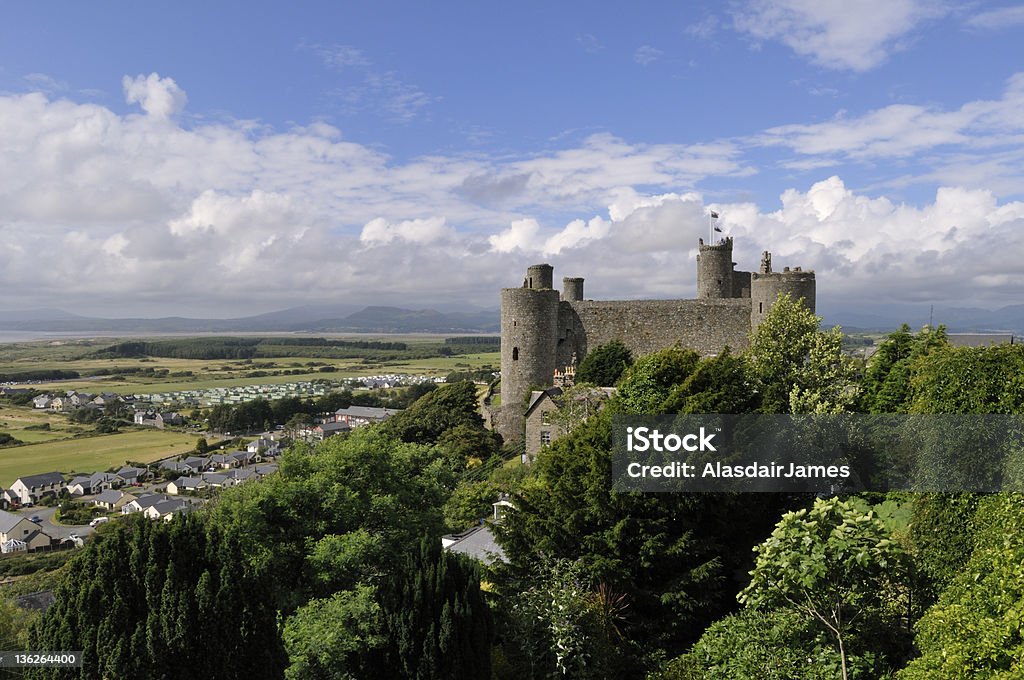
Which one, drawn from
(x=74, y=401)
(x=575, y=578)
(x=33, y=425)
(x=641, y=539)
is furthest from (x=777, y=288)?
(x=74, y=401)

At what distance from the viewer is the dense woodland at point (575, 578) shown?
350 inches

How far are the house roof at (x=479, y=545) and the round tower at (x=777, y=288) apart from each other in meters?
16.5

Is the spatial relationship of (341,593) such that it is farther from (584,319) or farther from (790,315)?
(584,319)

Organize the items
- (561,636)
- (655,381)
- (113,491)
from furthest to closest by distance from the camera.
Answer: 1. (113,491)
2. (655,381)
3. (561,636)

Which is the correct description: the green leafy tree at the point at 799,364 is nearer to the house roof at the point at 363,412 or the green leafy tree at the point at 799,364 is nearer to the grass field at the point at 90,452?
the grass field at the point at 90,452

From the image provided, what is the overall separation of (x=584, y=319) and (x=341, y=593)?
23.8 metres

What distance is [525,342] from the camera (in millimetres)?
31672

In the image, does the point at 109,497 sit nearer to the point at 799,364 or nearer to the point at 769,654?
the point at 799,364

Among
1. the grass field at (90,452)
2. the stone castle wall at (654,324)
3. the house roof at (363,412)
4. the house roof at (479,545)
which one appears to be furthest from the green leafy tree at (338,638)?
the house roof at (363,412)

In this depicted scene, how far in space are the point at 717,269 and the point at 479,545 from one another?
69.0 feet

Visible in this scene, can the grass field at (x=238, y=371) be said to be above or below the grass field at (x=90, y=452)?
above

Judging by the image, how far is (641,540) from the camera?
43.9 feet

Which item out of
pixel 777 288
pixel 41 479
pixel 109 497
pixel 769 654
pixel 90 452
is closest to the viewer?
pixel 769 654

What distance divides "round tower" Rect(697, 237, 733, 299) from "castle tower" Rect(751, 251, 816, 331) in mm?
1681
